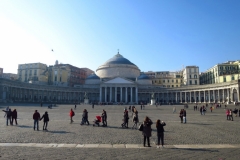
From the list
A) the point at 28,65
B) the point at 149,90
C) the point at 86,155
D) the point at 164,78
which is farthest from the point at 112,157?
the point at 164,78

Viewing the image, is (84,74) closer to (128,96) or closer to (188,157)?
(128,96)

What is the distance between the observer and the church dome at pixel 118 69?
118625mm

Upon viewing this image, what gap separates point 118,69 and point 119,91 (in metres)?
22.2

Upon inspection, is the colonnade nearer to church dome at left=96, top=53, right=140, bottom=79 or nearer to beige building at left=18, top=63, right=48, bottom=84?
church dome at left=96, top=53, right=140, bottom=79

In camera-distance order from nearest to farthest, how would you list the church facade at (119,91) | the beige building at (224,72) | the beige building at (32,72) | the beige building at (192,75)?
the church facade at (119,91), the beige building at (224,72), the beige building at (32,72), the beige building at (192,75)

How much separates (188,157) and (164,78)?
122 metres

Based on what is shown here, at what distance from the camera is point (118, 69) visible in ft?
389

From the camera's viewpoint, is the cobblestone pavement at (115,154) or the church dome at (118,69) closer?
the cobblestone pavement at (115,154)

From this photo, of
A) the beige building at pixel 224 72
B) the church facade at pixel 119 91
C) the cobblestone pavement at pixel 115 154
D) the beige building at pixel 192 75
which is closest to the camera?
the cobblestone pavement at pixel 115 154

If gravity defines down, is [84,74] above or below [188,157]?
above

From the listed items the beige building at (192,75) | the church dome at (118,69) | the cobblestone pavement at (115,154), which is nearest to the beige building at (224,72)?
the beige building at (192,75)

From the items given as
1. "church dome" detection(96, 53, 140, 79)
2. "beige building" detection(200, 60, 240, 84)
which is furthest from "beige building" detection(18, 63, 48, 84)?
"beige building" detection(200, 60, 240, 84)

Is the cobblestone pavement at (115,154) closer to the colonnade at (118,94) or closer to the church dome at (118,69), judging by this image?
the colonnade at (118,94)

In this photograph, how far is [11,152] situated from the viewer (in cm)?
897
